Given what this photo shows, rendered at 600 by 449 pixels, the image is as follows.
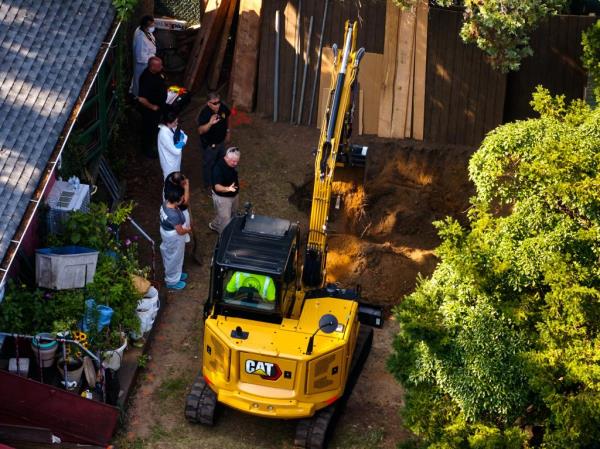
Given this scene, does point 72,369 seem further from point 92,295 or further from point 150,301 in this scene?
point 150,301

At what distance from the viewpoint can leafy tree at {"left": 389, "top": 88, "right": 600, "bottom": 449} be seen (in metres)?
11.7

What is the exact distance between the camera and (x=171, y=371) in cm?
1591

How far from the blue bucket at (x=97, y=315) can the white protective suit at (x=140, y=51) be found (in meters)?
5.40

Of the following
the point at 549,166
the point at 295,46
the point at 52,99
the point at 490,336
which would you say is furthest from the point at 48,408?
the point at 295,46

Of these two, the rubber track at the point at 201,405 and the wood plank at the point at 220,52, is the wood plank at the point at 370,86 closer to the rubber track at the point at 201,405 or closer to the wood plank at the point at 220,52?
the wood plank at the point at 220,52

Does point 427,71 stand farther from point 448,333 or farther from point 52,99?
point 448,333

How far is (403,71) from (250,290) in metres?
7.24

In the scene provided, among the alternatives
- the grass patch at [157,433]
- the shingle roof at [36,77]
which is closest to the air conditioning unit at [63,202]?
the shingle roof at [36,77]

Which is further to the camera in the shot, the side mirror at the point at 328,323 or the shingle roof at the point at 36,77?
the shingle roof at the point at 36,77

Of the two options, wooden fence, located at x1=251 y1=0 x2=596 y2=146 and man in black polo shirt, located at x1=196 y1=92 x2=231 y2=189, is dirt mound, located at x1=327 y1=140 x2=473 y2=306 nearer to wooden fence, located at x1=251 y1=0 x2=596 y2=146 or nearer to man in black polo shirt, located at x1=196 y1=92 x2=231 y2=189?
wooden fence, located at x1=251 y1=0 x2=596 y2=146

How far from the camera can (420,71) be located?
20.2 m

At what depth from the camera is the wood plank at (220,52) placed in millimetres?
21125

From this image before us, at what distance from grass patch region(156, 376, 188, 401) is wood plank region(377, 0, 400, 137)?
6664mm

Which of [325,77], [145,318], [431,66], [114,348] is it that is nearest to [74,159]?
[145,318]
